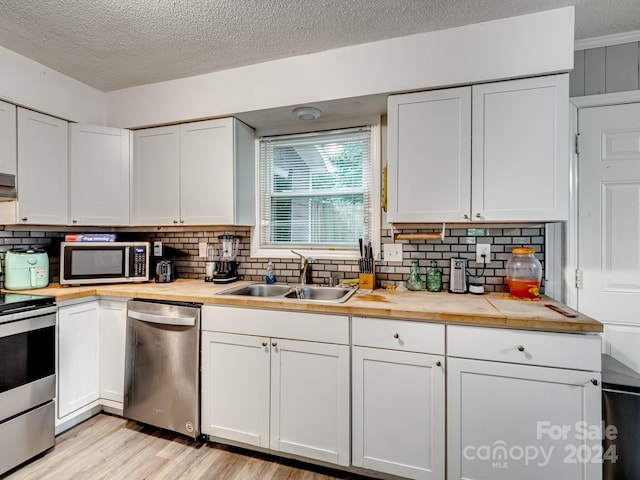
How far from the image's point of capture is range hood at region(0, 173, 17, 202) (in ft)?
6.72

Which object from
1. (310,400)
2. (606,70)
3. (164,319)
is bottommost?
(310,400)

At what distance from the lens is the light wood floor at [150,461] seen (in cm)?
179

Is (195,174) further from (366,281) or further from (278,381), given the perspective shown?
(278,381)

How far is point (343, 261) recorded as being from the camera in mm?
2467

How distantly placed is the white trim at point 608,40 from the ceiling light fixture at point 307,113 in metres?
1.64

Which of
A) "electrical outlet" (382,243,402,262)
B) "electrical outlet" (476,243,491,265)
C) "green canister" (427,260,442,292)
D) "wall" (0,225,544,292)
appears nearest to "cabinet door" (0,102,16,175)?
"wall" (0,225,544,292)

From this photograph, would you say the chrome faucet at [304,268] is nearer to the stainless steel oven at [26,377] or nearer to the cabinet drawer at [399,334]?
the cabinet drawer at [399,334]

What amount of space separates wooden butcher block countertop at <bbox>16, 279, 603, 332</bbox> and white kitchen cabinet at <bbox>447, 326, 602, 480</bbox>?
0.21 ft

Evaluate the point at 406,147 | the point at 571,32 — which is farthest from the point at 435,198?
the point at 571,32

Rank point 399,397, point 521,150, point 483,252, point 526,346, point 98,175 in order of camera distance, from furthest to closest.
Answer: point 98,175 < point 483,252 < point 521,150 < point 399,397 < point 526,346

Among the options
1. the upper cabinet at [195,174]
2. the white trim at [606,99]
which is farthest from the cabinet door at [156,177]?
the white trim at [606,99]

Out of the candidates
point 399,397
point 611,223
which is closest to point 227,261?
point 399,397

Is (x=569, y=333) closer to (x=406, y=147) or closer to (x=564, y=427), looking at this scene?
(x=564, y=427)

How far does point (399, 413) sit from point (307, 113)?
1.92 m
